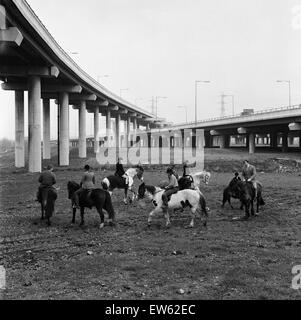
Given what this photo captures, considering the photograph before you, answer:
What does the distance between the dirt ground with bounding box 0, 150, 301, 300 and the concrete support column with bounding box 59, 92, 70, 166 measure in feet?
111

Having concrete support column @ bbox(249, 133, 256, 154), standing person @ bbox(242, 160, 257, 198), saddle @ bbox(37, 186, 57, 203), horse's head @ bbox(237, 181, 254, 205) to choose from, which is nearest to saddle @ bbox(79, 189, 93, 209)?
saddle @ bbox(37, 186, 57, 203)

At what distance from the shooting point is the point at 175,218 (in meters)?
16.2

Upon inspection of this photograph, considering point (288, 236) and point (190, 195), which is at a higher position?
point (190, 195)

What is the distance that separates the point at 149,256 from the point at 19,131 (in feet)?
146

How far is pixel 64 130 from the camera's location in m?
53.2

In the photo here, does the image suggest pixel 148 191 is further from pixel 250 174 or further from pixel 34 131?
pixel 34 131

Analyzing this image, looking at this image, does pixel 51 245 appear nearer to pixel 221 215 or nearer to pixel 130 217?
pixel 130 217

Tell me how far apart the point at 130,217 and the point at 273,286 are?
8685 millimetres

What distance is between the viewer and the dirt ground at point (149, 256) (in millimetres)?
8695

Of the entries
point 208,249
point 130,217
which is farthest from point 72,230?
point 208,249

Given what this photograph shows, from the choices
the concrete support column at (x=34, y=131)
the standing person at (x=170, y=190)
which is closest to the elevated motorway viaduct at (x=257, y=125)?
the concrete support column at (x=34, y=131)

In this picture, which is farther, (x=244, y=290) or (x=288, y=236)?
(x=288, y=236)

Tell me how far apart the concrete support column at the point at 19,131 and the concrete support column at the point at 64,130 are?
475 centimetres
